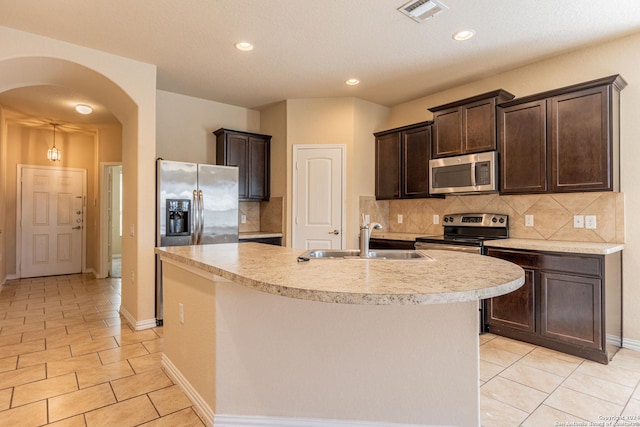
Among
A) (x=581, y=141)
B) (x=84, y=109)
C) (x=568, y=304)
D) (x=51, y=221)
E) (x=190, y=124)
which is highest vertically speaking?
(x=84, y=109)

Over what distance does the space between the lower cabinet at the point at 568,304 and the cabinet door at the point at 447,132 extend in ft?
4.12

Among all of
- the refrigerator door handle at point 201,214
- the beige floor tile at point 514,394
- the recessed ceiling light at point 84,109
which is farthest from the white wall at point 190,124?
the beige floor tile at point 514,394

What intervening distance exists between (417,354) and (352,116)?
3505mm

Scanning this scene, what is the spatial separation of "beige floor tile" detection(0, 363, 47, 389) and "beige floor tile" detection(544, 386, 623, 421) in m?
3.41

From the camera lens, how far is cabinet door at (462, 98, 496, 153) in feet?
11.6

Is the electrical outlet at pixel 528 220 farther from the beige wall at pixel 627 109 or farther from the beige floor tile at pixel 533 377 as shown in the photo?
the beige floor tile at pixel 533 377

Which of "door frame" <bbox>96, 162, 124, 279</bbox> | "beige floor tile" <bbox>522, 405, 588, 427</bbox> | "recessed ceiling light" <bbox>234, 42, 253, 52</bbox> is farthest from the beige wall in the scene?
"door frame" <bbox>96, 162, 124, 279</bbox>

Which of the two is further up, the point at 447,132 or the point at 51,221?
the point at 447,132

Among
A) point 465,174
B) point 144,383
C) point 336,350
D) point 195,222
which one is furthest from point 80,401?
point 465,174

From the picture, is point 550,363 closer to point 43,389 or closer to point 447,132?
point 447,132

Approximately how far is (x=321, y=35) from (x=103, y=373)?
3.16 meters

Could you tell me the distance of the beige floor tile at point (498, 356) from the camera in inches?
108

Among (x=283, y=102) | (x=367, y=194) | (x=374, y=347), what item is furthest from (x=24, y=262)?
(x=374, y=347)

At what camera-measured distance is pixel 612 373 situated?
2533 millimetres
